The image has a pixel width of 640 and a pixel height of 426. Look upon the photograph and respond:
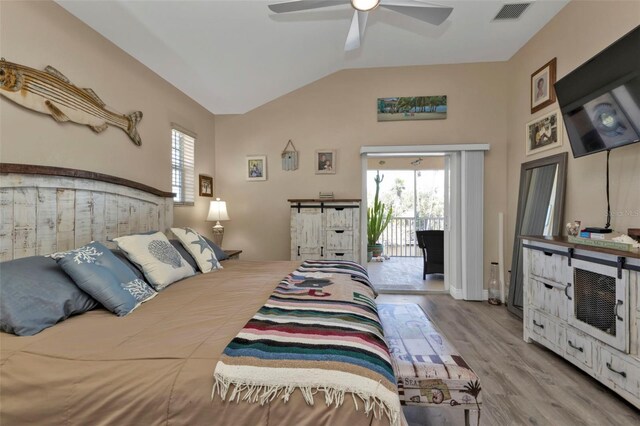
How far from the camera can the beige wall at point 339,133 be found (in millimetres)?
3809

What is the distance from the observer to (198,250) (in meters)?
2.36

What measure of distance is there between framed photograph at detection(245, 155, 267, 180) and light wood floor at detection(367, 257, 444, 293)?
2.38 meters

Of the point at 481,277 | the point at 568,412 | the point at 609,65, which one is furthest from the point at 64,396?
the point at 481,277

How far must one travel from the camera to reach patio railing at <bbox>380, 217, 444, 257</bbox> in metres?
7.39

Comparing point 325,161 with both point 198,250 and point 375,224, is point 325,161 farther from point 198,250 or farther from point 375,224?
point 375,224

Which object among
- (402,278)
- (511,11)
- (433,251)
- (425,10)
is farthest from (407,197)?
(425,10)

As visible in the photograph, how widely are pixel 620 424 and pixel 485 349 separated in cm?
87

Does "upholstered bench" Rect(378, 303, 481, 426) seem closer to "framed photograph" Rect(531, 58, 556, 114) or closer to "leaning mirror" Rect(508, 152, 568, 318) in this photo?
"leaning mirror" Rect(508, 152, 568, 318)

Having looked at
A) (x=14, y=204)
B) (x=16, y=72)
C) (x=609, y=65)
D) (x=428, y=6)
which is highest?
(x=428, y=6)

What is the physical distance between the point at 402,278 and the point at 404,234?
2.81m

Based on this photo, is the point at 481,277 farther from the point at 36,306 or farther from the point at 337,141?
the point at 36,306

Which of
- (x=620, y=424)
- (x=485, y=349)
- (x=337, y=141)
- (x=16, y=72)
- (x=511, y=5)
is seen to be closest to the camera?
(x=620, y=424)

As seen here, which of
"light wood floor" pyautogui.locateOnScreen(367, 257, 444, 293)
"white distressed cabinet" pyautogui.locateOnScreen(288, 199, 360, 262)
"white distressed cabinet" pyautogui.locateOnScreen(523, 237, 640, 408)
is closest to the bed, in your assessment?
"white distressed cabinet" pyautogui.locateOnScreen(523, 237, 640, 408)

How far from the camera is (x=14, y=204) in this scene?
1.57 meters
